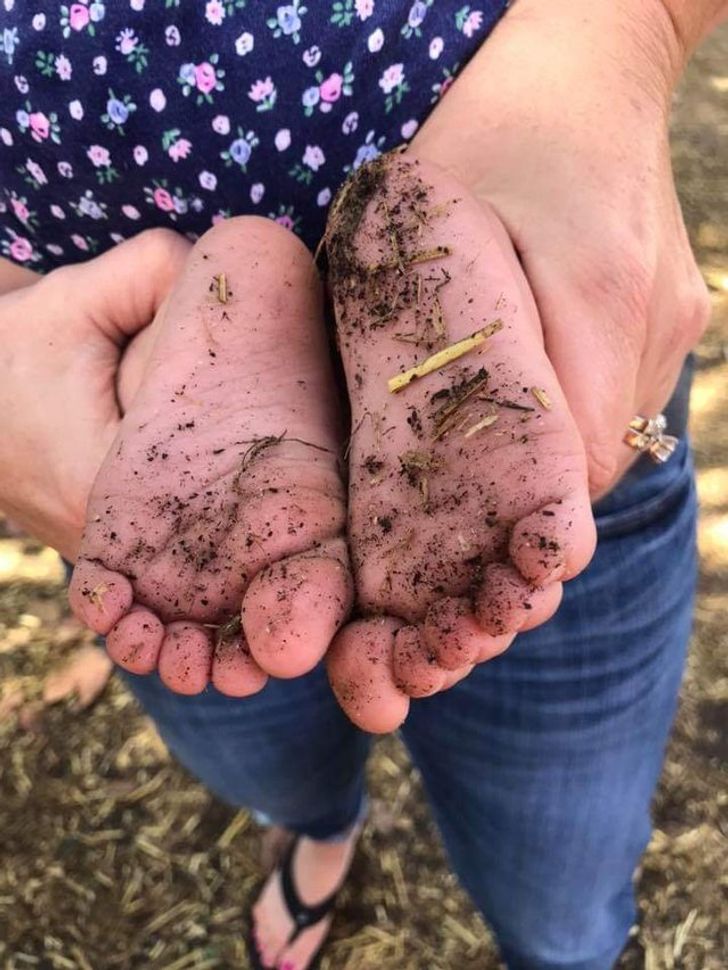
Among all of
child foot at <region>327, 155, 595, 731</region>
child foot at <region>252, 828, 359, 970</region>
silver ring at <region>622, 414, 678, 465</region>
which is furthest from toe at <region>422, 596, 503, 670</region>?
child foot at <region>252, 828, 359, 970</region>

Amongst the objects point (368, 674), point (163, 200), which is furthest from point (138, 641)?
point (163, 200)

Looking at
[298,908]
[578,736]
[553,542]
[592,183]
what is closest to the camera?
[553,542]

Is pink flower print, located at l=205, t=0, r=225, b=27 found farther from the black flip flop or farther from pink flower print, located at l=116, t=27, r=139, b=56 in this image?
the black flip flop

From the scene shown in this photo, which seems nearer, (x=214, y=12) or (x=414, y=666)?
(x=414, y=666)

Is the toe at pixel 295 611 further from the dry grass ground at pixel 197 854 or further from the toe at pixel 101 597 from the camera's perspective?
the dry grass ground at pixel 197 854

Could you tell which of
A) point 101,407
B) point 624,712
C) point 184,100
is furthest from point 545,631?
point 184,100

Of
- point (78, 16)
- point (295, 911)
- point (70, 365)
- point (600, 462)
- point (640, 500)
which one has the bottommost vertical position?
point (295, 911)

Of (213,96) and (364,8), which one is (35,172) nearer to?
(213,96)
